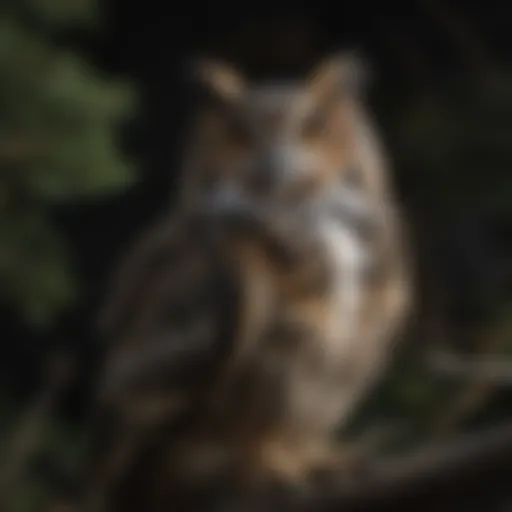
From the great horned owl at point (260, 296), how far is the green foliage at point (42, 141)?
192mm

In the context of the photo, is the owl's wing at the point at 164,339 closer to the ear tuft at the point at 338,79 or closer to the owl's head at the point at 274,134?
the owl's head at the point at 274,134

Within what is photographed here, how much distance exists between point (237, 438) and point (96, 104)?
534mm

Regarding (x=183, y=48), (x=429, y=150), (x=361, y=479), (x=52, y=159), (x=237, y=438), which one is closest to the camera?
(x=361, y=479)

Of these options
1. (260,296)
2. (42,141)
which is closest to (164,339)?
(260,296)

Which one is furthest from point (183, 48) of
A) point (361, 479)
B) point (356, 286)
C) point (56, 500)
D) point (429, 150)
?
point (361, 479)

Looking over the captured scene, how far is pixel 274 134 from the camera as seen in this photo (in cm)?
128

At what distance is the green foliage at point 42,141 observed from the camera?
152 cm

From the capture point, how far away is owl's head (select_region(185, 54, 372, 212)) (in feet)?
4.06

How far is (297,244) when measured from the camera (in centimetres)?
106

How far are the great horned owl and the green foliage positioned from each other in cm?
19

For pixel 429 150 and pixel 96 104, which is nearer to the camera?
pixel 96 104

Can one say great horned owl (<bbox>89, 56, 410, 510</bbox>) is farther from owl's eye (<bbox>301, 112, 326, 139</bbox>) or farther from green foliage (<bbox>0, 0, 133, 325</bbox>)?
green foliage (<bbox>0, 0, 133, 325</bbox>)

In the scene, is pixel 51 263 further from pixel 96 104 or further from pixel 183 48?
pixel 183 48

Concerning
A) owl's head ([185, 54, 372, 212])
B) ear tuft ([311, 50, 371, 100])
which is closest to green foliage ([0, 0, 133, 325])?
owl's head ([185, 54, 372, 212])
